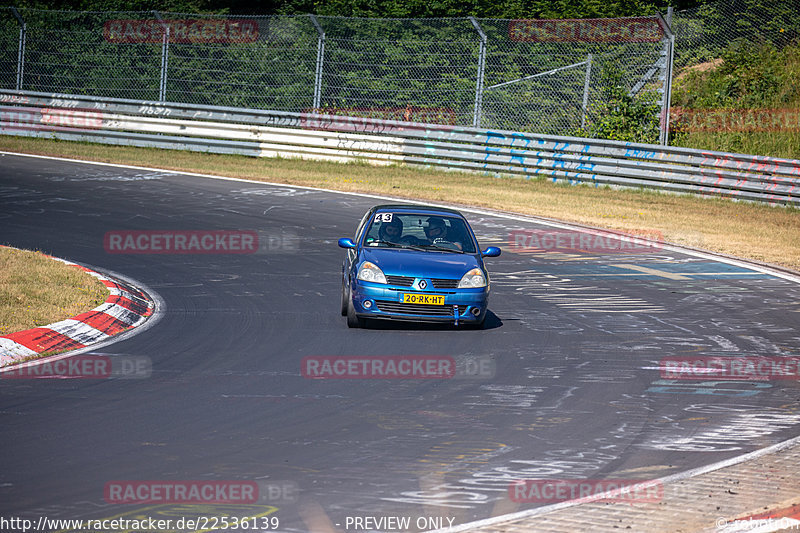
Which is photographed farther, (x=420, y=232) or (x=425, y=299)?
(x=420, y=232)

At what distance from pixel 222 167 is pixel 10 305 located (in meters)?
16.1

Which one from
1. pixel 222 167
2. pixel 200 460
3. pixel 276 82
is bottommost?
pixel 200 460

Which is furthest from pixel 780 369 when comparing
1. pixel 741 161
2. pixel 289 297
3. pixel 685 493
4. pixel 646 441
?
pixel 741 161

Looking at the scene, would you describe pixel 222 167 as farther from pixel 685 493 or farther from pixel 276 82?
pixel 685 493

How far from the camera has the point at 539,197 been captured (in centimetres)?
2320

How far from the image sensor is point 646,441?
7.34m

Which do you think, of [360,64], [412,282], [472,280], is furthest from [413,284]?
[360,64]

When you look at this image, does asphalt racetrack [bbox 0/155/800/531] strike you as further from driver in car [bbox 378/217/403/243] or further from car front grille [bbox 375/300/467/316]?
driver in car [bbox 378/217/403/243]

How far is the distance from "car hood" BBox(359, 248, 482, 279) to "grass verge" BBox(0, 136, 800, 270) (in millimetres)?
6568

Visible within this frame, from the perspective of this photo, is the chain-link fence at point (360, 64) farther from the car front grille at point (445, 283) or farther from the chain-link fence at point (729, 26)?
the car front grille at point (445, 283)

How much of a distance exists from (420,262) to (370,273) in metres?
0.61

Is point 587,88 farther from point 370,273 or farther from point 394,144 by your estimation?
point 370,273

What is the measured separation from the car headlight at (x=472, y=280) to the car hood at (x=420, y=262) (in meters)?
0.06

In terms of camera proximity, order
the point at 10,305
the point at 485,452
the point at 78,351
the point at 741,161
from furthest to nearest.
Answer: the point at 741,161
the point at 10,305
the point at 78,351
the point at 485,452
